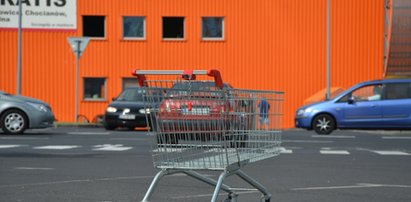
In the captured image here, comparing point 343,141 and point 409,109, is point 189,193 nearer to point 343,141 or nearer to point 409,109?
point 343,141

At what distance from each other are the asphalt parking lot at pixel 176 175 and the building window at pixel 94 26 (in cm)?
2313

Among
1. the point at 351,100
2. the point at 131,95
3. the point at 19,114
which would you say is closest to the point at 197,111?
the point at 19,114

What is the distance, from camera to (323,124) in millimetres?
27000

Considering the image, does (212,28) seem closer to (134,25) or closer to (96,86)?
(134,25)

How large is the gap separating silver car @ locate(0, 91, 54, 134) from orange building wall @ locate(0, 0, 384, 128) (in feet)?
62.4

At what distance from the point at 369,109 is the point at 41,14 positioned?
798 inches

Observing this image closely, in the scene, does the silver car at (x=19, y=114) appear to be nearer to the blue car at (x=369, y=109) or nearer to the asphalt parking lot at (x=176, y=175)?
the asphalt parking lot at (x=176, y=175)

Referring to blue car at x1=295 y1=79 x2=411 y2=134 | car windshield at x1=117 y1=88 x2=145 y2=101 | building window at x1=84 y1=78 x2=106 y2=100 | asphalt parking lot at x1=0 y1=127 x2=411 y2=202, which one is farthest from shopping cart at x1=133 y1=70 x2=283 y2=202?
building window at x1=84 y1=78 x2=106 y2=100

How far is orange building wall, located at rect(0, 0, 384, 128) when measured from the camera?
140 feet

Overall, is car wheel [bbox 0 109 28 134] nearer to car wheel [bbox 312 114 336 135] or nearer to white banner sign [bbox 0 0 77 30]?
car wheel [bbox 312 114 336 135]

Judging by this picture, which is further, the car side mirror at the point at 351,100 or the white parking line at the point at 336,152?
the car side mirror at the point at 351,100

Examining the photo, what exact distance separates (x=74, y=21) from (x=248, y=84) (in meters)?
7.89

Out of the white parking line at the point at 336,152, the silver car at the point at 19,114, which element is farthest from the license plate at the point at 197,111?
the silver car at the point at 19,114

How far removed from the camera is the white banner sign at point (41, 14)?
1679 inches
